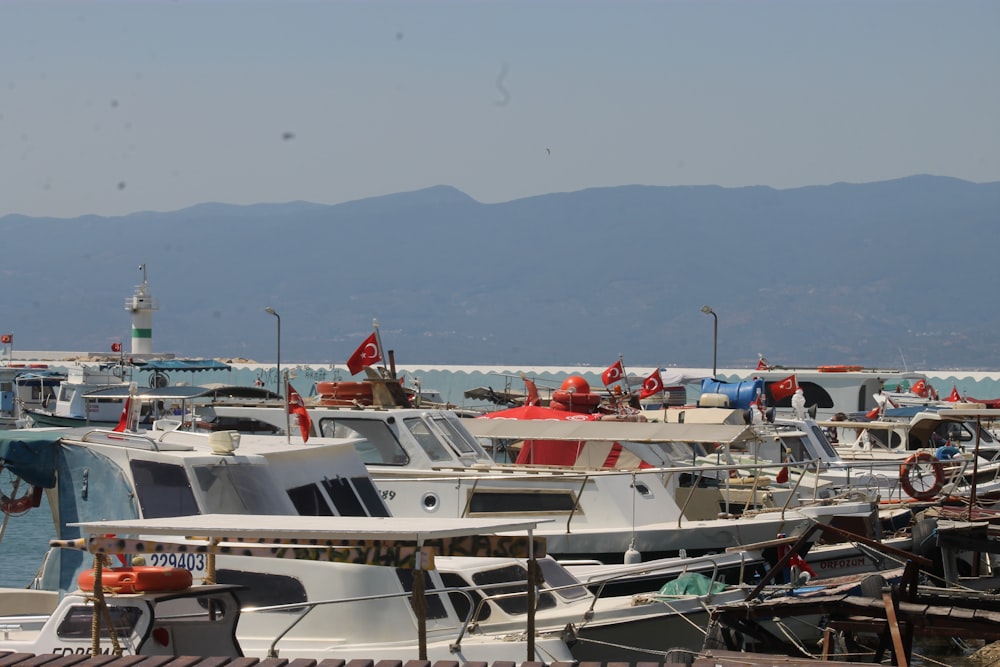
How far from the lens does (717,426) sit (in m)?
21.0

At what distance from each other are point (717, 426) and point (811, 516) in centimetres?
239

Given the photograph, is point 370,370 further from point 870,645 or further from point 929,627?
point 929,627

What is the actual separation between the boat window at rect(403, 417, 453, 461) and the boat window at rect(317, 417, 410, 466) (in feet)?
0.99

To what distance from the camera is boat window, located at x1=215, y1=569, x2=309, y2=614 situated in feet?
41.9

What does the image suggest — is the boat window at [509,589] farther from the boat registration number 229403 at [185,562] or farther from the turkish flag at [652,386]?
the turkish flag at [652,386]

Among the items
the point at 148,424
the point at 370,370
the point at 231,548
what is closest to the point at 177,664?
the point at 231,548

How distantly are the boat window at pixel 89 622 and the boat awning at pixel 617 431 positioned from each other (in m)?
10.8

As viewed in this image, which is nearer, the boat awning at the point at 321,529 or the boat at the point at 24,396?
the boat awning at the point at 321,529

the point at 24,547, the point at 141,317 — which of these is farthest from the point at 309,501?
the point at 141,317

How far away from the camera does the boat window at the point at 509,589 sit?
1337 centimetres

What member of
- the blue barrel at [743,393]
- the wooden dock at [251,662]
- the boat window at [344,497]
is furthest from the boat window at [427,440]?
the blue barrel at [743,393]

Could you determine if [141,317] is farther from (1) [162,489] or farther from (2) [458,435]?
(1) [162,489]

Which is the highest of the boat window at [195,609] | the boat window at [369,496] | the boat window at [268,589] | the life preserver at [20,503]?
the boat window at [369,496]

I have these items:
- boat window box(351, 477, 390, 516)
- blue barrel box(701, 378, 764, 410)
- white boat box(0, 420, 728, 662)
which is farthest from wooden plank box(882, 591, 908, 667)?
blue barrel box(701, 378, 764, 410)
